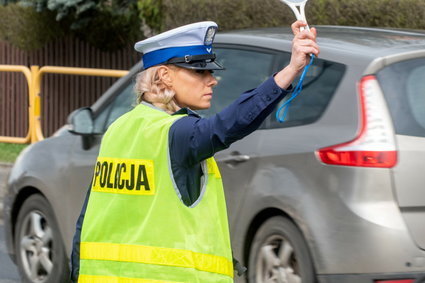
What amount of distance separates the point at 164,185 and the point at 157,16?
10397 millimetres

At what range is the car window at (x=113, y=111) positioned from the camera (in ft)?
22.2

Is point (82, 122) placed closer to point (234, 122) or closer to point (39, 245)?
point (39, 245)

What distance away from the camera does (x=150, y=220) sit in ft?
10.9

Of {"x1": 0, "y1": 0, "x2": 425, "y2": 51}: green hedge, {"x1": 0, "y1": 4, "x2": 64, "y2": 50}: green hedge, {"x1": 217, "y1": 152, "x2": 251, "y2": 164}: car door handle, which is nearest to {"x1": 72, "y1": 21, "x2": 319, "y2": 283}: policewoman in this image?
{"x1": 217, "y1": 152, "x2": 251, "y2": 164}: car door handle

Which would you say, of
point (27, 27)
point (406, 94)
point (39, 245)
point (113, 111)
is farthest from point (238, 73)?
Result: point (27, 27)

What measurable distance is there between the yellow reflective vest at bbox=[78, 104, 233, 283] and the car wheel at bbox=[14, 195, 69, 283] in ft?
11.5

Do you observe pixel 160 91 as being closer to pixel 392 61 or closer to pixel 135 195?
pixel 135 195

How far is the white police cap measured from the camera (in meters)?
3.41

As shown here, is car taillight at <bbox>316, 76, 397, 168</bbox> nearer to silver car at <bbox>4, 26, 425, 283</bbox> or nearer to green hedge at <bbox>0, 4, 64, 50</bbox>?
silver car at <bbox>4, 26, 425, 283</bbox>

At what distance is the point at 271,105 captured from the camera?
3.13m

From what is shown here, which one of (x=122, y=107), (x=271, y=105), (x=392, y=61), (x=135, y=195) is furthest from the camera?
(x=122, y=107)

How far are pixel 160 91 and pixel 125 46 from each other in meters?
13.3

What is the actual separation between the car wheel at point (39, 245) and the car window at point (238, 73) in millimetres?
1302

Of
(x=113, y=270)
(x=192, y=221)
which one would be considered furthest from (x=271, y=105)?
(x=113, y=270)
